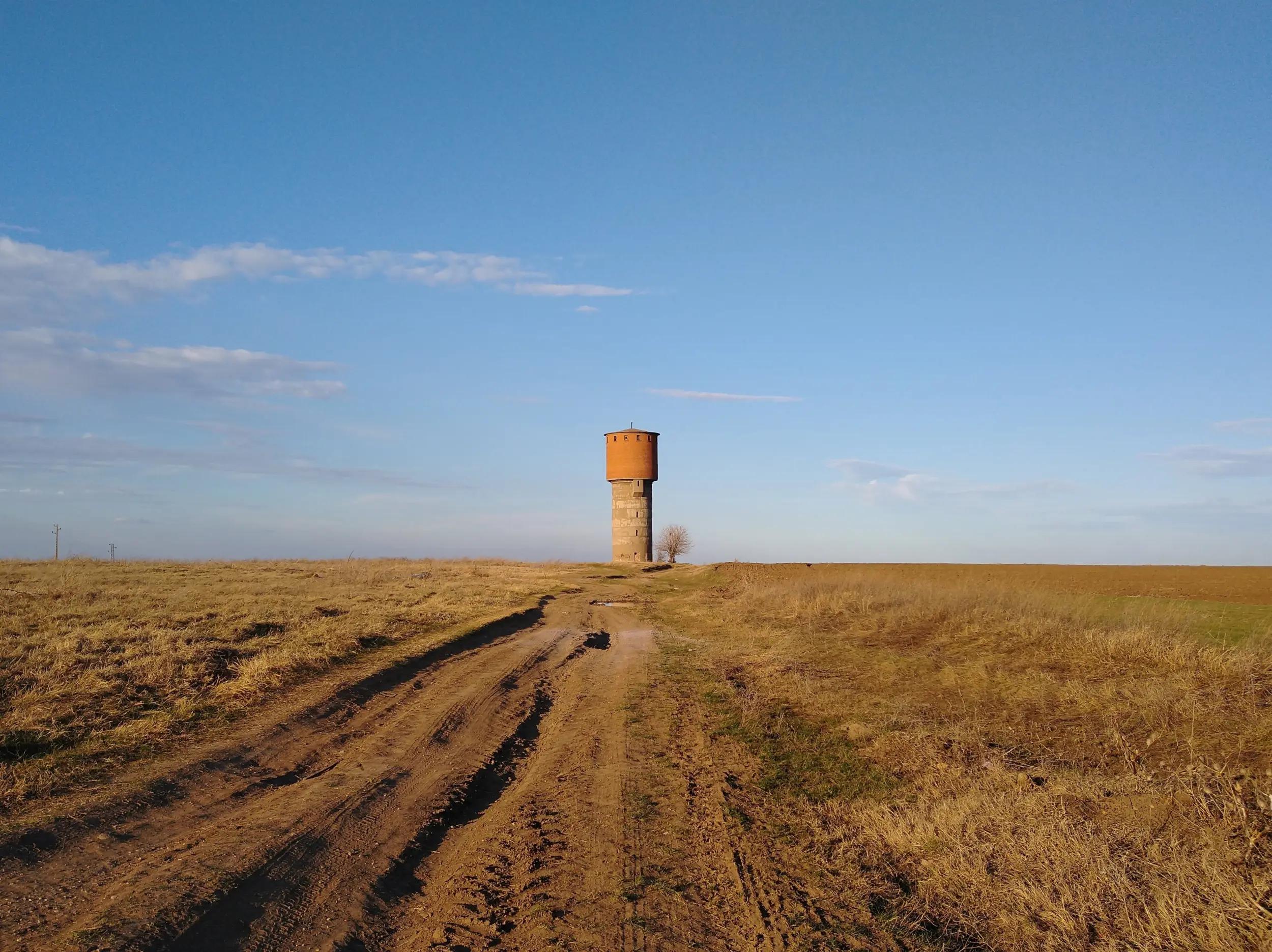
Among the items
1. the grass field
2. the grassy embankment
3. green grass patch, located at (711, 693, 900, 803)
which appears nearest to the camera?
the grassy embankment

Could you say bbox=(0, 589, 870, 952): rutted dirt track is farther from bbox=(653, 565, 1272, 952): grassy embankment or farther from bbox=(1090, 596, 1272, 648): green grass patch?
bbox=(1090, 596, 1272, 648): green grass patch

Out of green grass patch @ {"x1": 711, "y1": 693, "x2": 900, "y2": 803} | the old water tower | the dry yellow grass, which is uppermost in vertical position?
the old water tower

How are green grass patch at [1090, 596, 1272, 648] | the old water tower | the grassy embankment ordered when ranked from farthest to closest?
1. the old water tower
2. green grass patch at [1090, 596, 1272, 648]
3. the grassy embankment

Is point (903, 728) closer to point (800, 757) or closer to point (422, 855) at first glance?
point (800, 757)

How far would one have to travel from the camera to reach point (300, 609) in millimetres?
19156

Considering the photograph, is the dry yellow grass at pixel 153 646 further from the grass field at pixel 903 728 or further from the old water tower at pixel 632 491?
the old water tower at pixel 632 491

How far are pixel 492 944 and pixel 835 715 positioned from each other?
7.00m

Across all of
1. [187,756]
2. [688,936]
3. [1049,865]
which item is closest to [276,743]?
[187,756]

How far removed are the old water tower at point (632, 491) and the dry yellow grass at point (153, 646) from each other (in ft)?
80.3

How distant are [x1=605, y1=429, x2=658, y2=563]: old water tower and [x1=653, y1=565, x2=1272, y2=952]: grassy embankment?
36.4 meters

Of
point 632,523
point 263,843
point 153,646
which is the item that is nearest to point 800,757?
point 263,843

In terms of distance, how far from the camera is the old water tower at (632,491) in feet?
180

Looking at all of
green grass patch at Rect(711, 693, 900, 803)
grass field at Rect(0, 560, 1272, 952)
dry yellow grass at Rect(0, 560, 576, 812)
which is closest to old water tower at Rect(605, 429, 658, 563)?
dry yellow grass at Rect(0, 560, 576, 812)

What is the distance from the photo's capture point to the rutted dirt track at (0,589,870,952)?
472 cm
